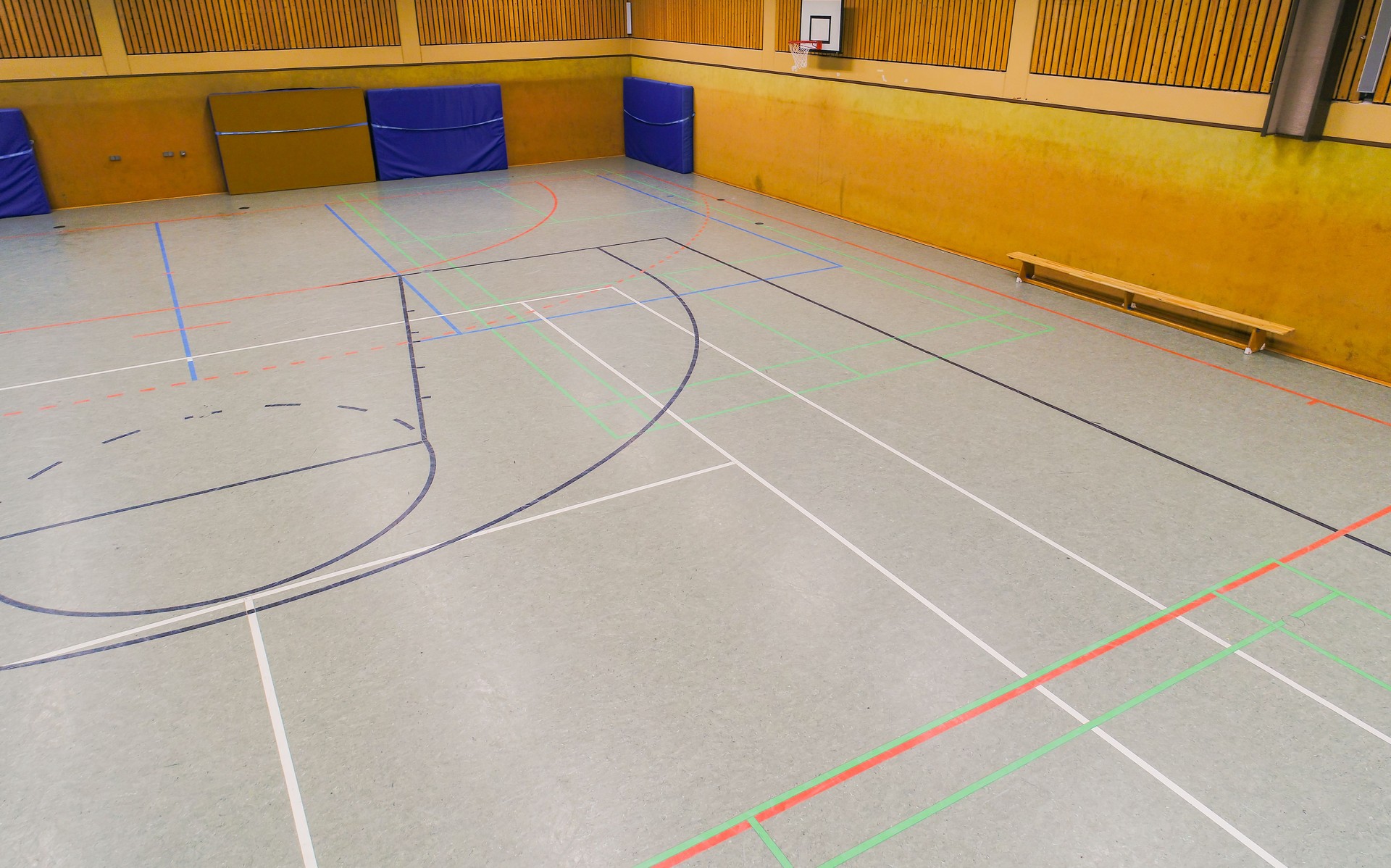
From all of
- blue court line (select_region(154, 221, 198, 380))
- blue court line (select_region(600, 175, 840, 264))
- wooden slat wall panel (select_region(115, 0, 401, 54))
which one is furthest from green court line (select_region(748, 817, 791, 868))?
wooden slat wall panel (select_region(115, 0, 401, 54))

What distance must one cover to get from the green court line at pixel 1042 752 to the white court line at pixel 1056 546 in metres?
0.20

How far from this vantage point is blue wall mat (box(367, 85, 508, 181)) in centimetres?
1656

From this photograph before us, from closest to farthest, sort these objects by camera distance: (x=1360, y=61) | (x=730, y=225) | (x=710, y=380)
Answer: (x=1360, y=61) → (x=710, y=380) → (x=730, y=225)

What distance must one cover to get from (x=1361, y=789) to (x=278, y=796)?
4.88 meters

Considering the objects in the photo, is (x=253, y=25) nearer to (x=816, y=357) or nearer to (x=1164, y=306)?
(x=816, y=357)

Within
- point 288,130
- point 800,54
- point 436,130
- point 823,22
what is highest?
point 823,22

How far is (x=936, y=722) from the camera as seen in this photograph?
171 inches

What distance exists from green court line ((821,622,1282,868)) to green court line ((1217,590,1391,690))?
0.05 meters

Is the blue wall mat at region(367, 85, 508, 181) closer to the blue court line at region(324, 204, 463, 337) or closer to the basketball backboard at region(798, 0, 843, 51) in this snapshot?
the blue court line at region(324, 204, 463, 337)

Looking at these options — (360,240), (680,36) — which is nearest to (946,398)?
(360,240)

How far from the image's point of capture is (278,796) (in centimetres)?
395

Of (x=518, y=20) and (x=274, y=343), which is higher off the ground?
(x=518, y=20)

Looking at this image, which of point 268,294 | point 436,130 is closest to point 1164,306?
point 268,294

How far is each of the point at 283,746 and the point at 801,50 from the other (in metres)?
12.8
